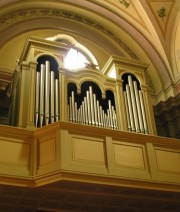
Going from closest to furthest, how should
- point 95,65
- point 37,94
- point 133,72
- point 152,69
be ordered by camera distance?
point 37,94
point 133,72
point 95,65
point 152,69

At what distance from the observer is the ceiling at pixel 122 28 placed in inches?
415

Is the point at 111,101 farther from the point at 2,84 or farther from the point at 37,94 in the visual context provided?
the point at 2,84

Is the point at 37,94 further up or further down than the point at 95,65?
further down

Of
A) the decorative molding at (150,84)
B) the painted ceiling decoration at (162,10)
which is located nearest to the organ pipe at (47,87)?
the decorative molding at (150,84)

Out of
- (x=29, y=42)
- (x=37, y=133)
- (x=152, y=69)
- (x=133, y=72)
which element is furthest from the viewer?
(x=152, y=69)

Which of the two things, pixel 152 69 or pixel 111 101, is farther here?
pixel 152 69

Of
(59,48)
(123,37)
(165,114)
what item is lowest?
(165,114)

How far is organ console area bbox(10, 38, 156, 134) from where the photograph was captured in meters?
7.92

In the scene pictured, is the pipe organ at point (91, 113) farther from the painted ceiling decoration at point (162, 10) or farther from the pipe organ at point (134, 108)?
the painted ceiling decoration at point (162, 10)

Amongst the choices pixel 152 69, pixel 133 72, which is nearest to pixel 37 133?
pixel 133 72

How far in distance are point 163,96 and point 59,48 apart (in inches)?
127

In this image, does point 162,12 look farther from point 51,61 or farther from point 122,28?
point 51,61

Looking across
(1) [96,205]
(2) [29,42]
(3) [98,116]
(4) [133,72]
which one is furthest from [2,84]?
(1) [96,205]

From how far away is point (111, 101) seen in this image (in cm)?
899
